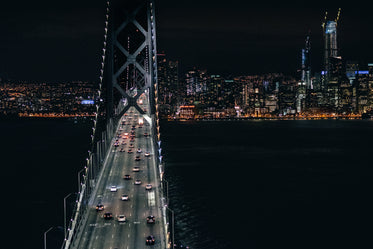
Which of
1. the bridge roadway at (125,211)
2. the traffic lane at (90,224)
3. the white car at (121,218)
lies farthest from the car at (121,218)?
the traffic lane at (90,224)

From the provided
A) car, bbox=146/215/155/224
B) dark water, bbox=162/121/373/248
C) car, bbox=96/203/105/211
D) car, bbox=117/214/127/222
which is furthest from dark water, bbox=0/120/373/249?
car, bbox=117/214/127/222

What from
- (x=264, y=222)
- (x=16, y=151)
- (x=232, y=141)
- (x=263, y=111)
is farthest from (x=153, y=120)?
(x=263, y=111)

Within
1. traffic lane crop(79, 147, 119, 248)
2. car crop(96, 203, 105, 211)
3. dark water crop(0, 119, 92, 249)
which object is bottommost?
dark water crop(0, 119, 92, 249)

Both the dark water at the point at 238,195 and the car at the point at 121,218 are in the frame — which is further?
the dark water at the point at 238,195

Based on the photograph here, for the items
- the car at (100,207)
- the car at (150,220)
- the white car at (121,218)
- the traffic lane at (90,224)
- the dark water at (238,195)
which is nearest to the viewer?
the traffic lane at (90,224)

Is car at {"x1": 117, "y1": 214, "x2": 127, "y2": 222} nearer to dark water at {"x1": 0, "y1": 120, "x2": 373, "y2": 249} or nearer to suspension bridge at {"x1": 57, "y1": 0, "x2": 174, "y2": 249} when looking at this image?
suspension bridge at {"x1": 57, "y1": 0, "x2": 174, "y2": 249}

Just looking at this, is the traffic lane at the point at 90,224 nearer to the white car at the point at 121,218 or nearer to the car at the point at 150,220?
the white car at the point at 121,218

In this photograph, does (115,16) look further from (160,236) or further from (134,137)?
(160,236)
